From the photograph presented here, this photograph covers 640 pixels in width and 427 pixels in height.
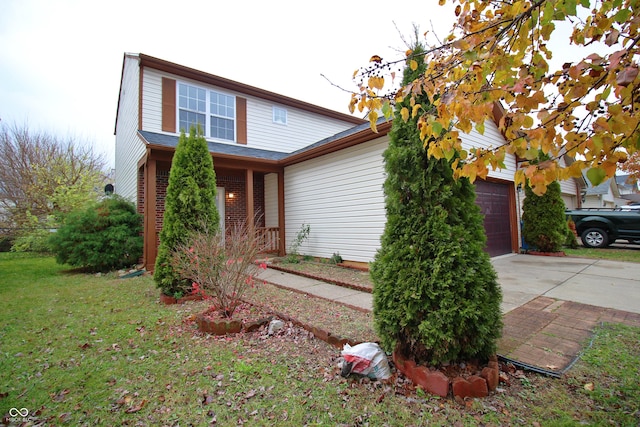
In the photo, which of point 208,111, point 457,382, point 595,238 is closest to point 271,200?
point 208,111

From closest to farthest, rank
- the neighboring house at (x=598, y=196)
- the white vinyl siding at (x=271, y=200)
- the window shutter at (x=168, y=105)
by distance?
the window shutter at (x=168, y=105) < the white vinyl siding at (x=271, y=200) < the neighboring house at (x=598, y=196)

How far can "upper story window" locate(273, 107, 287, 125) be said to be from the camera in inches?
442

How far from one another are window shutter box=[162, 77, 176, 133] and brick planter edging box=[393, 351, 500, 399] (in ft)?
30.7

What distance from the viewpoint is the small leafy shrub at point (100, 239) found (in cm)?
726

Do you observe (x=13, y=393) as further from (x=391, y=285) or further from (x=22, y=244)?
(x=22, y=244)

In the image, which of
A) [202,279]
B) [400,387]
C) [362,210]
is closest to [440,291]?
[400,387]

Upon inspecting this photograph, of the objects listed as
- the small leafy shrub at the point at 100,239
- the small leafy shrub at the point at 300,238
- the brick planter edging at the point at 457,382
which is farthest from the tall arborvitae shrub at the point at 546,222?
the small leafy shrub at the point at 100,239

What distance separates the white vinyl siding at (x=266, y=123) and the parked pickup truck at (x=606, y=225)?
32.8 feet

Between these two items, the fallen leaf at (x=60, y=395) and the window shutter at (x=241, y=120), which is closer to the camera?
the fallen leaf at (x=60, y=395)

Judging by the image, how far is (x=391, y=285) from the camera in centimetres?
237

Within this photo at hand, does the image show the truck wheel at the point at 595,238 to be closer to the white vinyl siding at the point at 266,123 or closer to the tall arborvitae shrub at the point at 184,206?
the white vinyl siding at the point at 266,123

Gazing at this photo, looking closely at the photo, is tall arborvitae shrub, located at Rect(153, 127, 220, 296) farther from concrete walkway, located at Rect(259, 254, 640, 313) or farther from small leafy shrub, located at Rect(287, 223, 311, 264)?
small leafy shrub, located at Rect(287, 223, 311, 264)

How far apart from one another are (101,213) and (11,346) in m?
5.64

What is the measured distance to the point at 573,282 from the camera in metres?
4.90
